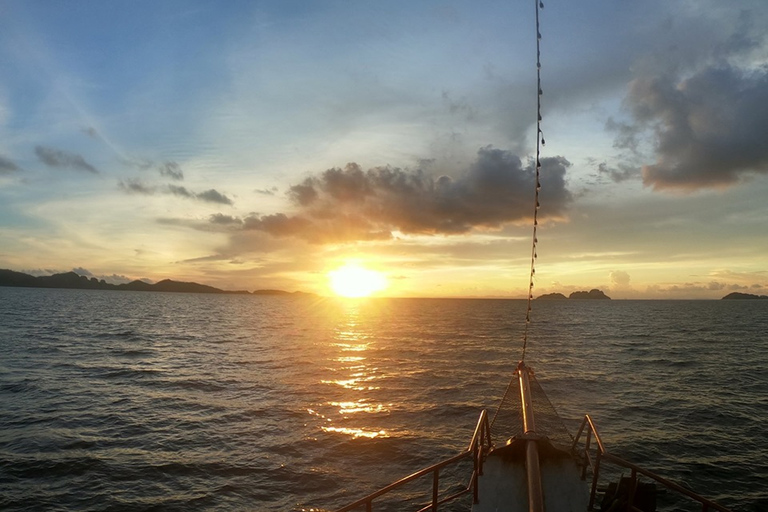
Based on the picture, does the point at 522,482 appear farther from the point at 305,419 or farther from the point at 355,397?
the point at 355,397

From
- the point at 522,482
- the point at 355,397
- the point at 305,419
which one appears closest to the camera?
the point at 522,482

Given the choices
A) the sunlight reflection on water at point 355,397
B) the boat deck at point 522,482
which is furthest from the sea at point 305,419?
the boat deck at point 522,482

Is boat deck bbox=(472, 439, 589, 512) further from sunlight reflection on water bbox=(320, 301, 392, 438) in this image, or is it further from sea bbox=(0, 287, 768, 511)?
sunlight reflection on water bbox=(320, 301, 392, 438)

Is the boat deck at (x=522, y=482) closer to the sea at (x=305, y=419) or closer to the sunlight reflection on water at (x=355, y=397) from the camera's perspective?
the sea at (x=305, y=419)

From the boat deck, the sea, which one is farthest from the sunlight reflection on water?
the boat deck

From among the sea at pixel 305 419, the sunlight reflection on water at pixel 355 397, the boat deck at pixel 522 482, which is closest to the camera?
the boat deck at pixel 522 482

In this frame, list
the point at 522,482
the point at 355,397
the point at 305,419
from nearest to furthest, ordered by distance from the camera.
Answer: the point at 522,482 → the point at 305,419 → the point at 355,397

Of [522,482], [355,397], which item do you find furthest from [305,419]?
[522,482]

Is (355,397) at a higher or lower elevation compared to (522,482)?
lower

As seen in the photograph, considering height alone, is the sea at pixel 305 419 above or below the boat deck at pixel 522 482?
below

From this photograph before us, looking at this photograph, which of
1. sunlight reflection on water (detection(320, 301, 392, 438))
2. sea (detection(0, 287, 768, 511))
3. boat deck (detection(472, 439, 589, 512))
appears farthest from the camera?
sunlight reflection on water (detection(320, 301, 392, 438))

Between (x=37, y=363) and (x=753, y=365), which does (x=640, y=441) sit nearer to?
(x=753, y=365)

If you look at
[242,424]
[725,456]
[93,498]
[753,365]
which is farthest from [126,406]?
[753,365]

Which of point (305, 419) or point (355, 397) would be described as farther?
point (355, 397)
